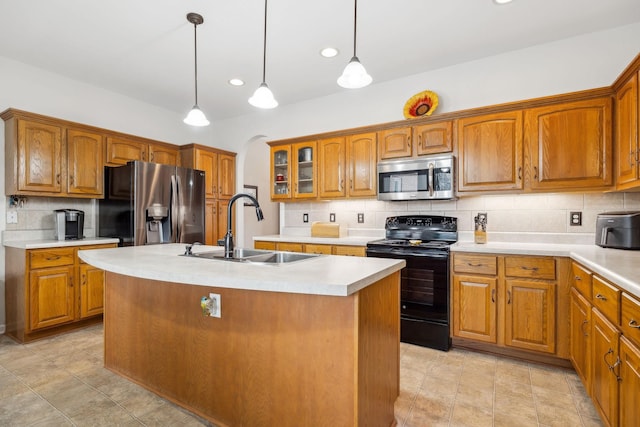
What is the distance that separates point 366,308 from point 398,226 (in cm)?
229

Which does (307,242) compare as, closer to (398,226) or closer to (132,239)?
(398,226)

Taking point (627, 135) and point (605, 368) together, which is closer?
point (605, 368)

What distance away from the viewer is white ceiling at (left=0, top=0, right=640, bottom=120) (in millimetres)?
2484

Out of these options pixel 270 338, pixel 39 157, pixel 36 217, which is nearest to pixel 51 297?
pixel 36 217

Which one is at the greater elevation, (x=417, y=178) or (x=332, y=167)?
(x=332, y=167)

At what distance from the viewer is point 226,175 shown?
4.93 meters

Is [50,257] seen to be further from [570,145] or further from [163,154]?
[570,145]

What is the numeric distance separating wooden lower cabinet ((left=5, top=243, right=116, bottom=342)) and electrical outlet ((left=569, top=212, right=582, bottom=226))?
4607 mm

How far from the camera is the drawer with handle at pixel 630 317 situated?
1283 millimetres

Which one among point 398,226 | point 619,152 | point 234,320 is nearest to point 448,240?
point 398,226

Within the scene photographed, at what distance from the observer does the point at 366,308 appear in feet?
4.63

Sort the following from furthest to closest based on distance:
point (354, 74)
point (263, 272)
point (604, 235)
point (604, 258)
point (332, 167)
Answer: point (332, 167) < point (604, 235) < point (604, 258) < point (354, 74) < point (263, 272)

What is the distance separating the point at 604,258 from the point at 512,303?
788mm

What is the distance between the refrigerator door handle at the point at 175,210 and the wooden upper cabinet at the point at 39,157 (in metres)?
1.08
